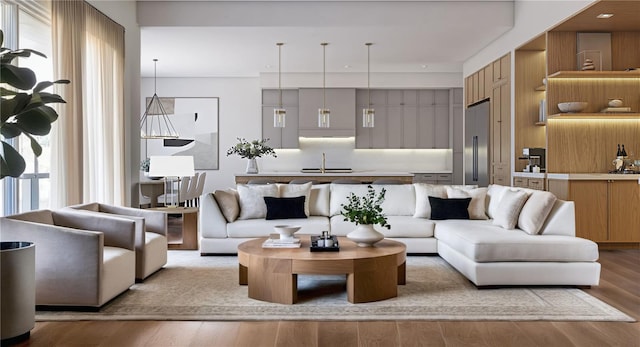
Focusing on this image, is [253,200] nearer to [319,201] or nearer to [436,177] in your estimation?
[319,201]

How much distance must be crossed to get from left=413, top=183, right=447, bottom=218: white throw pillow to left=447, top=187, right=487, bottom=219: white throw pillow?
0.10m

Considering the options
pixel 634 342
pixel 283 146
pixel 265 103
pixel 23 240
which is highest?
pixel 265 103

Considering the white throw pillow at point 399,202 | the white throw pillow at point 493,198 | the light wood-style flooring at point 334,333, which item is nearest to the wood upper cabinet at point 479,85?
the white throw pillow at point 493,198

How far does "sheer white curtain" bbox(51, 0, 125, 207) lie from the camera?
468cm

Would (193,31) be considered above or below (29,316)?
above

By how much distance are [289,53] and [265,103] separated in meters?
2.31

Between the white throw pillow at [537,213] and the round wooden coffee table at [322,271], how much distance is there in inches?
53.5

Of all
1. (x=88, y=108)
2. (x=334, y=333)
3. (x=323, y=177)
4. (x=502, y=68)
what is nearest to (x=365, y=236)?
(x=334, y=333)

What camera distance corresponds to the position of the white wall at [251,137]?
11.1 meters

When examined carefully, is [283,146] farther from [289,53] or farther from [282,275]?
[282,275]

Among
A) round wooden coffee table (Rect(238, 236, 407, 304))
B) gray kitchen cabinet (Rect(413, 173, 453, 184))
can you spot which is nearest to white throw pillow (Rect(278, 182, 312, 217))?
round wooden coffee table (Rect(238, 236, 407, 304))

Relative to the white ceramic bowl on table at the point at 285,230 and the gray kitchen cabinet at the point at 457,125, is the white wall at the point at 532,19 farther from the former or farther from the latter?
the white ceramic bowl on table at the point at 285,230

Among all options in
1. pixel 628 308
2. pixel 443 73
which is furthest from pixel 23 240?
pixel 443 73

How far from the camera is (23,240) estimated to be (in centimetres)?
339
